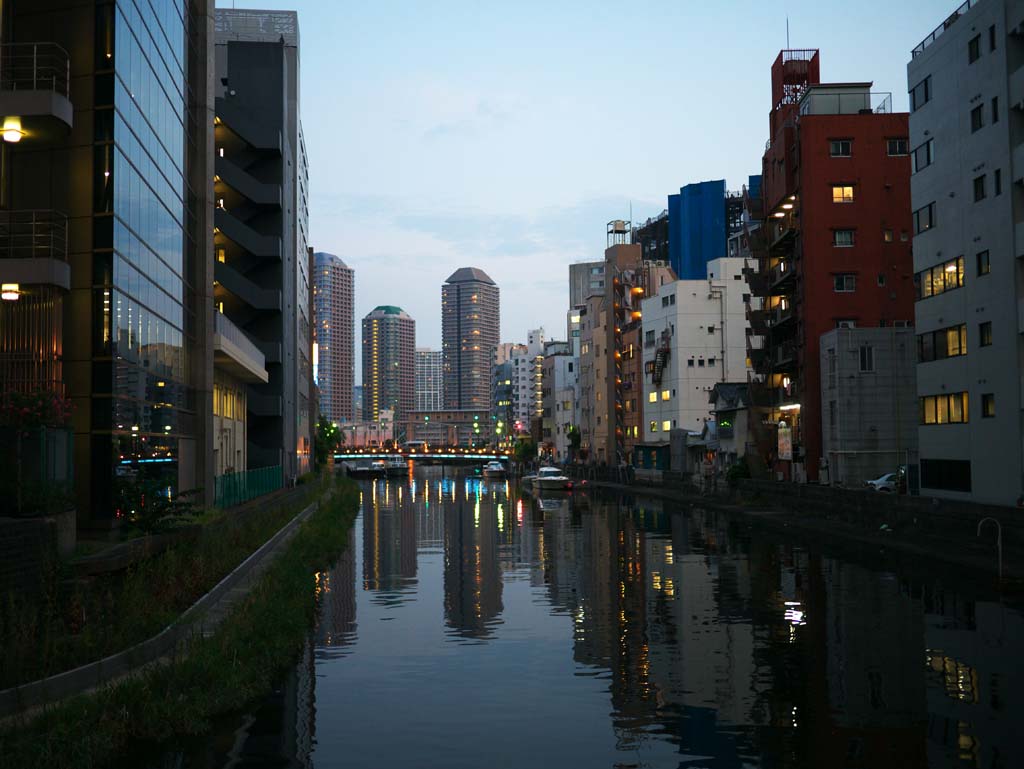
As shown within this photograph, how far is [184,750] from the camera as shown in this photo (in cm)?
1441

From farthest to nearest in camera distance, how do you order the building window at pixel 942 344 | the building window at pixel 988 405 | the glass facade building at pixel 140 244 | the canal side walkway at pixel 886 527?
1. the building window at pixel 942 344
2. the building window at pixel 988 405
3. the canal side walkway at pixel 886 527
4. the glass facade building at pixel 140 244

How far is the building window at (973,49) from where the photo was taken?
4668 cm

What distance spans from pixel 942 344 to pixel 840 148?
22.3m

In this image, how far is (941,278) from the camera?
51.0 m

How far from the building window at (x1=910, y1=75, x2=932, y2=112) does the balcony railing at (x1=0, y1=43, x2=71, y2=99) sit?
39.9 meters

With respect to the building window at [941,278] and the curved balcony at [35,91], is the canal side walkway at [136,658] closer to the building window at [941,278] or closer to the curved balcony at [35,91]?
the curved balcony at [35,91]

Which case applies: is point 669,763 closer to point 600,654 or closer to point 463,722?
point 463,722

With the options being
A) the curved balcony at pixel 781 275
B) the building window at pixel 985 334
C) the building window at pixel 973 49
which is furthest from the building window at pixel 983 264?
the curved balcony at pixel 781 275

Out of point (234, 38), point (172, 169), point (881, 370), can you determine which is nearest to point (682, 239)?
point (234, 38)

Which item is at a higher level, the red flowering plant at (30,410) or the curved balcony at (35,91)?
the curved balcony at (35,91)

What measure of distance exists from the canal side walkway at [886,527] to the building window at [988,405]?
18.9ft

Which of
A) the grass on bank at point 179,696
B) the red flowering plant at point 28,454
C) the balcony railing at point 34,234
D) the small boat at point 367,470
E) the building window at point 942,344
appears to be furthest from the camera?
the small boat at point 367,470

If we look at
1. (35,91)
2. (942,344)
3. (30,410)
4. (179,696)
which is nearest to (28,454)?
(30,410)

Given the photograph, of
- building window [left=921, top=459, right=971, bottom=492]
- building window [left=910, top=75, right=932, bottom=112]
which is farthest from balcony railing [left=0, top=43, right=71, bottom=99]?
building window [left=910, top=75, right=932, bottom=112]
